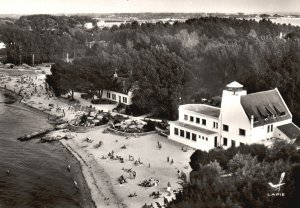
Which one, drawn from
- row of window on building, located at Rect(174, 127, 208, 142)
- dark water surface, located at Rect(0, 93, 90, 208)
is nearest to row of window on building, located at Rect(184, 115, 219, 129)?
row of window on building, located at Rect(174, 127, 208, 142)

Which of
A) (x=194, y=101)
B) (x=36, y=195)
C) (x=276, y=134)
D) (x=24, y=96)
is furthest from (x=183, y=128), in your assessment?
(x=24, y=96)

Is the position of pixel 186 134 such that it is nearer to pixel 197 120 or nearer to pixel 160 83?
pixel 197 120

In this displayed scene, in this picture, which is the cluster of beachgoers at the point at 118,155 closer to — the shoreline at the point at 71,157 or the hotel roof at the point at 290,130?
the shoreline at the point at 71,157

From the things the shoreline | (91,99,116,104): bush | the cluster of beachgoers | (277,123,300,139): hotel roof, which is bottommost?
the shoreline

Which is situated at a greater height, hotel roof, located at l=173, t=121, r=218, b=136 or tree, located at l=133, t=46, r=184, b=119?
tree, located at l=133, t=46, r=184, b=119

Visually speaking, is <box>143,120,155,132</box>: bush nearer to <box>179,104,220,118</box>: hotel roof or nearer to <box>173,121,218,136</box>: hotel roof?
<box>173,121,218,136</box>: hotel roof

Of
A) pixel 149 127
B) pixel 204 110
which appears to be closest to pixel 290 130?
pixel 204 110
